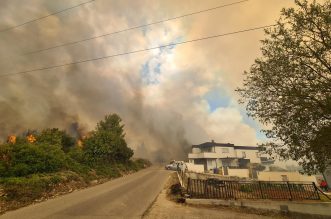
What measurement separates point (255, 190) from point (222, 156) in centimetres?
5931

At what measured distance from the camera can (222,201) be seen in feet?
44.4

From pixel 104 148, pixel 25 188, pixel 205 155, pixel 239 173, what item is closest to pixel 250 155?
pixel 205 155

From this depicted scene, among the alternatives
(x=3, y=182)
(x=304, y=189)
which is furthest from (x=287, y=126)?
(x=3, y=182)

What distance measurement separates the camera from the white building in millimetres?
71250

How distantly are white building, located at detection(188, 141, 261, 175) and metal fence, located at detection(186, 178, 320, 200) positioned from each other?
53.9 meters

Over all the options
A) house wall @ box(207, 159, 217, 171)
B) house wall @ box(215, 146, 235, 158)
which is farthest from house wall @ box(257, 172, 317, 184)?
house wall @ box(215, 146, 235, 158)

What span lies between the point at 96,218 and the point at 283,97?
1118 cm

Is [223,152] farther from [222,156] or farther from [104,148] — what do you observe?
[104,148]

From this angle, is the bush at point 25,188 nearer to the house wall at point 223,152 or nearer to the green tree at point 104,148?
the green tree at point 104,148

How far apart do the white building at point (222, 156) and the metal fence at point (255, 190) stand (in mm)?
53873

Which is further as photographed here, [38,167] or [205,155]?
[205,155]

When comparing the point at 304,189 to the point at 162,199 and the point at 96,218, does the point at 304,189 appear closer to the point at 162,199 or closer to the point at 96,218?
the point at 162,199

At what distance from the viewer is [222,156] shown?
73.7 metres

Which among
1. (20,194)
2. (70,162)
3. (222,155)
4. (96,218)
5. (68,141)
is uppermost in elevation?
(222,155)
